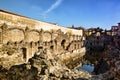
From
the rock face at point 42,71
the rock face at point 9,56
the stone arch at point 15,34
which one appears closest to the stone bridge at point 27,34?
the stone arch at point 15,34

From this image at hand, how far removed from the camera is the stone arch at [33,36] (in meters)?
24.7

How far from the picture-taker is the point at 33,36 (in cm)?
2578

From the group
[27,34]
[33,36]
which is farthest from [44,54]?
[33,36]

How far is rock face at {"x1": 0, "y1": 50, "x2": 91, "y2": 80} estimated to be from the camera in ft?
25.4

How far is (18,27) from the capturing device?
22969mm

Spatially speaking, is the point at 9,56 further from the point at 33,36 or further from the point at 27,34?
the point at 33,36

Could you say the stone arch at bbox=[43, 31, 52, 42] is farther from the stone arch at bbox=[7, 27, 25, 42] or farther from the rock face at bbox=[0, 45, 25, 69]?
Result: the rock face at bbox=[0, 45, 25, 69]

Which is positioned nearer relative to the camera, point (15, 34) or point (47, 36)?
point (15, 34)

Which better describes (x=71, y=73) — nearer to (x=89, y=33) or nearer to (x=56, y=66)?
(x=56, y=66)

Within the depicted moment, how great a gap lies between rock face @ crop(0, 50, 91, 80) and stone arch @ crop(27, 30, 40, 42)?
1619 centimetres

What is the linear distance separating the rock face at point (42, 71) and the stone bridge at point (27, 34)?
11.3m

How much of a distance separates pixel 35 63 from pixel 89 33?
5709 centimetres

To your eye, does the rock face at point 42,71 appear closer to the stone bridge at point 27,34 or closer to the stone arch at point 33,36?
the stone bridge at point 27,34

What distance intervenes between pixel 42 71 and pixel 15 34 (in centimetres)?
1524
